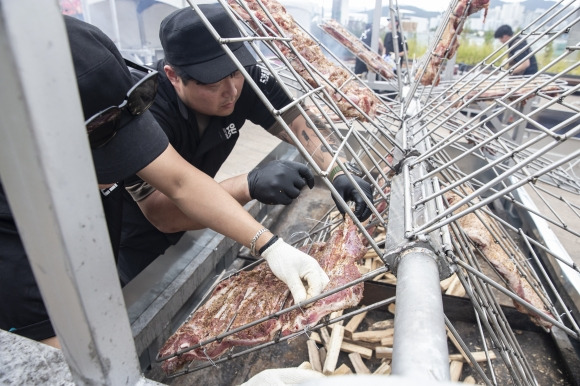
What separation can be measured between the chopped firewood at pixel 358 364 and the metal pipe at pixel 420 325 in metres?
1.74

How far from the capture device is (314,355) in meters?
2.61

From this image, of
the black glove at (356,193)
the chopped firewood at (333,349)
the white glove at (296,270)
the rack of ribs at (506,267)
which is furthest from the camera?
the chopped firewood at (333,349)

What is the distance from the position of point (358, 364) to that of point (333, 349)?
0.66ft

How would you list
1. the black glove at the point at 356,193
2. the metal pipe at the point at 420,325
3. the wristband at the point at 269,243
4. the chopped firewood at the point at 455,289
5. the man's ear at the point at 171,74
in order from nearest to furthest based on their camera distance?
the metal pipe at the point at 420,325
the wristband at the point at 269,243
the black glove at the point at 356,193
the man's ear at the point at 171,74
the chopped firewood at the point at 455,289

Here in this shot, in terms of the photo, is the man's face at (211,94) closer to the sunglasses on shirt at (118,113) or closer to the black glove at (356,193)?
the sunglasses on shirt at (118,113)

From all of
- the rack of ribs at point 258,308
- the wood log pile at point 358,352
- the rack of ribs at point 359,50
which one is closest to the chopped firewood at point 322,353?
the wood log pile at point 358,352

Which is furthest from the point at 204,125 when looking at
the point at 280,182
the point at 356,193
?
the point at 356,193

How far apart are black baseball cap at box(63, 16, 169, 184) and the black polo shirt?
2.59 feet

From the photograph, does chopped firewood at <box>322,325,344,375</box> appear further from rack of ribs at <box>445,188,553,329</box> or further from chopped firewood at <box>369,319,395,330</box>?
rack of ribs at <box>445,188,553,329</box>

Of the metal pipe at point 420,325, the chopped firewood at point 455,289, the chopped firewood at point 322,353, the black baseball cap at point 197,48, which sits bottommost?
the chopped firewood at point 322,353

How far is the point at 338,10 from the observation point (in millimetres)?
11492

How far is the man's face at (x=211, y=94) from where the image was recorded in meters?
2.24

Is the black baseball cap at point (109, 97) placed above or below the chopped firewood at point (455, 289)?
above

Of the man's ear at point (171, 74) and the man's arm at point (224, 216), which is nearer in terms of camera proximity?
the man's arm at point (224, 216)
